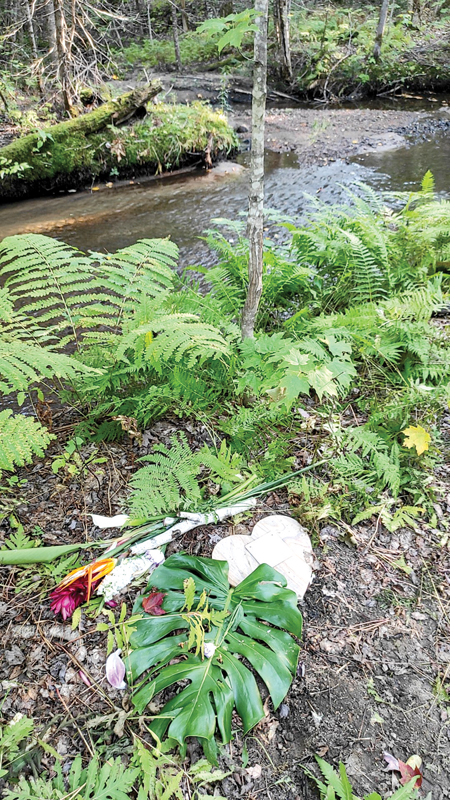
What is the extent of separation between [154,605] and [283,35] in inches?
612

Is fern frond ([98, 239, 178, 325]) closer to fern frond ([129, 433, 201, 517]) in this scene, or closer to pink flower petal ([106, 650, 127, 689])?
fern frond ([129, 433, 201, 517])

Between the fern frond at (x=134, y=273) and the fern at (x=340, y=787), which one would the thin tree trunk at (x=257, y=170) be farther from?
the fern at (x=340, y=787)

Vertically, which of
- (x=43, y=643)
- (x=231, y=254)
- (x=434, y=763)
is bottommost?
(x=434, y=763)

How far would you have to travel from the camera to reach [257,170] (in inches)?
97.9

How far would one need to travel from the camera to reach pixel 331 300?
3.78 metres

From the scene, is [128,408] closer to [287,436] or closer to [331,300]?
[287,436]

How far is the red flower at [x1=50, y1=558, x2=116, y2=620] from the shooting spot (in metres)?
1.94

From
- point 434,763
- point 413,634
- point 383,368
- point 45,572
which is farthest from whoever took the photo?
point 383,368

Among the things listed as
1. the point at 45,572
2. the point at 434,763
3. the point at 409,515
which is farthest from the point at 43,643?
the point at 409,515

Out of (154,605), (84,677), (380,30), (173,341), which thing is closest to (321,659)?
(154,605)

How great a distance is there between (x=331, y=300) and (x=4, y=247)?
2.47 metres

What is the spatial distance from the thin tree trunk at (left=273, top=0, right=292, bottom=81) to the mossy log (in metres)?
6.66

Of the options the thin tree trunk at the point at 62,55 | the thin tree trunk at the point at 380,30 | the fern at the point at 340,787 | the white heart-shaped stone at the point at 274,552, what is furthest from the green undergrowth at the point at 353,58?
the fern at the point at 340,787

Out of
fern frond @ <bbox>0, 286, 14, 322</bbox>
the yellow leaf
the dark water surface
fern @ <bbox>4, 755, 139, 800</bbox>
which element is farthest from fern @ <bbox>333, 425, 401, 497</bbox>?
the dark water surface
